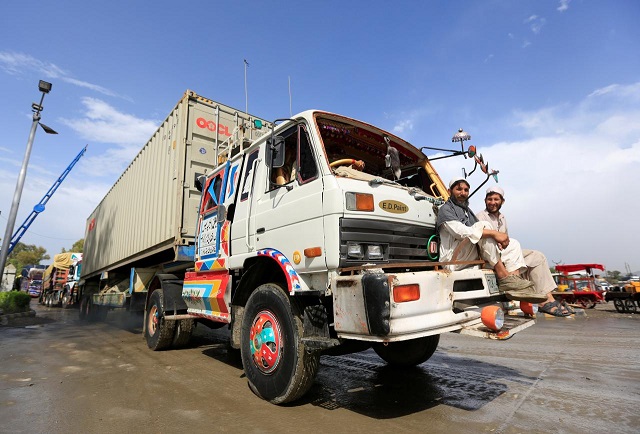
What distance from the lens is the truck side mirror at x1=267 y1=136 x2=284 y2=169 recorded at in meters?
3.24

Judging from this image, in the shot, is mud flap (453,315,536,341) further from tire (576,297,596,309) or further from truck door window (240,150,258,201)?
tire (576,297,596,309)

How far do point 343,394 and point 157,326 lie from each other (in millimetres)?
3556

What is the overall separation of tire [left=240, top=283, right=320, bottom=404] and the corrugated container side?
8.82ft

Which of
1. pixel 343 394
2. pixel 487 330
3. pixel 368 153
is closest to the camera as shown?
pixel 487 330

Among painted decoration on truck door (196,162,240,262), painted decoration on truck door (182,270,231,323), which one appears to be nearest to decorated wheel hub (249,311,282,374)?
painted decoration on truck door (182,270,231,323)

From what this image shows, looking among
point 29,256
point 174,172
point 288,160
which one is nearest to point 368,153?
point 288,160

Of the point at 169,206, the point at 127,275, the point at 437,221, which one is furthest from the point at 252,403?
the point at 127,275

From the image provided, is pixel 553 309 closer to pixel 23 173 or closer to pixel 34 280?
pixel 23 173

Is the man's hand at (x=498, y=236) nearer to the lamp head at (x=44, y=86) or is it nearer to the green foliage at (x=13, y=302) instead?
the lamp head at (x=44, y=86)

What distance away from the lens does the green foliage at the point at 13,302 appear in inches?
524

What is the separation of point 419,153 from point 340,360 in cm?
302

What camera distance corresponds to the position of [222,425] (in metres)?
2.70

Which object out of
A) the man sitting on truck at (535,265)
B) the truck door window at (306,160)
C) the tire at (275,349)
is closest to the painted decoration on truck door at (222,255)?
the tire at (275,349)

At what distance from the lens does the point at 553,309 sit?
305 centimetres
